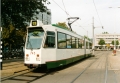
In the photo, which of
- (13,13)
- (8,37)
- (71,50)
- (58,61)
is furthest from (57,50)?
(8,37)

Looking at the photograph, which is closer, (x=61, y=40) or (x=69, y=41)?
(x=61, y=40)

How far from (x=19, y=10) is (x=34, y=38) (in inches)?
417

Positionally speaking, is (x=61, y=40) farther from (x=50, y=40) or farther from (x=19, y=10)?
(x=19, y=10)

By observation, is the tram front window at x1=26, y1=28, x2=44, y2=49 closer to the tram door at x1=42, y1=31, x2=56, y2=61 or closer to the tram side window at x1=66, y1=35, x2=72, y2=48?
the tram door at x1=42, y1=31, x2=56, y2=61

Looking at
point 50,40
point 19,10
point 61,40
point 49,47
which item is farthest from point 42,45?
point 19,10

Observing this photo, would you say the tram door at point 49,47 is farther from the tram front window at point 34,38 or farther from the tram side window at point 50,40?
the tram front window at point 34,38

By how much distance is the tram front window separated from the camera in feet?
44.2

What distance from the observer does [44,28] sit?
44.7ft

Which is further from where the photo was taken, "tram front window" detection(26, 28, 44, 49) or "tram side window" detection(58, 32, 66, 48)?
"tram side window" detection(58, 32, 66, 48)

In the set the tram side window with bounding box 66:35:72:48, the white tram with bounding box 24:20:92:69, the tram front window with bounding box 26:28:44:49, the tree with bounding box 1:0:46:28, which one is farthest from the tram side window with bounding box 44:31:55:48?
the tree with bounding box 1:0:46:28

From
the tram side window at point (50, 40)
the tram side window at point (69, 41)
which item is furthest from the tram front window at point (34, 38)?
the tram side window at point (69, 41)

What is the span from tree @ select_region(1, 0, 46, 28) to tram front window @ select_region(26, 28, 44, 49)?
911cm

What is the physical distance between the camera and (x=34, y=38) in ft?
44.9

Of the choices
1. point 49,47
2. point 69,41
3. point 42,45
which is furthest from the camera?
point 69,41
